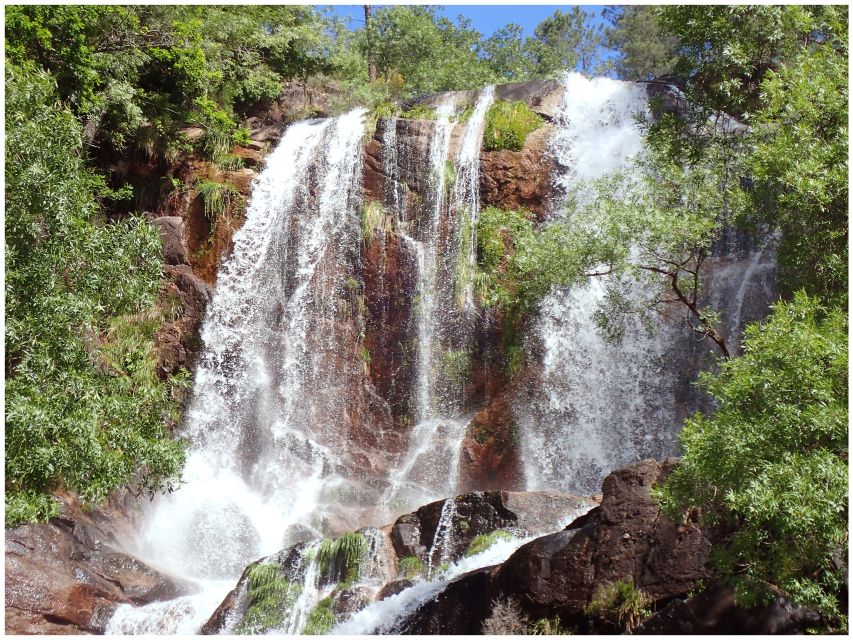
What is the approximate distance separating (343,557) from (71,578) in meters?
4.47

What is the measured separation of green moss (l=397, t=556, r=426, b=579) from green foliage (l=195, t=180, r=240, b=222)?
11490mm

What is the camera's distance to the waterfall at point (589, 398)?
59.6 feet

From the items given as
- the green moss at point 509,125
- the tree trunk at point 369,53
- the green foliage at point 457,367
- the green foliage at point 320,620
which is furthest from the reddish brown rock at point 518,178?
the tree trunk at point 369,53

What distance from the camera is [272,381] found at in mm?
19750

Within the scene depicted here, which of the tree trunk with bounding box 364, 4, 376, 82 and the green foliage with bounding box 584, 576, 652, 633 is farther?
the tree trunk with bounding box 364, 4, 376, 82

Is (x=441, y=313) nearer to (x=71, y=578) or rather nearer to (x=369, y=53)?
(x=71, y=578)

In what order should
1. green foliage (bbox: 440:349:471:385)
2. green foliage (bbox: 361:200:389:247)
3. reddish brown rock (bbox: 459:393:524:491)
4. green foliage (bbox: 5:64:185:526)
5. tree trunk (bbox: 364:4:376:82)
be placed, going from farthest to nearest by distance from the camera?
1. tree trunk (bbox: 364:4:376:82)
2. green foliage (bbox: 361:200:389:247)
3. green foliage (bbox: 440:349:471:385)
4. reddish brown rock (bbox: 459:393:524:491)
5. green foliage (bbox: 5:64:185:526)

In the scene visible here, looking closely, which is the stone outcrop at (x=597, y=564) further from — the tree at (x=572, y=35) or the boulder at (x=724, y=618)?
the tree at (x=572, y=35)

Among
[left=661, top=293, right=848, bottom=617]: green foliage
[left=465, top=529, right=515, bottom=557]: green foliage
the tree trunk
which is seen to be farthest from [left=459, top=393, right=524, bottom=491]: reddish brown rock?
the tree trunk

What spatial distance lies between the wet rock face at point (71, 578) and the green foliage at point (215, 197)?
883cm

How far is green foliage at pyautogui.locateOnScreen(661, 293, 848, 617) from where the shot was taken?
27.2 ft

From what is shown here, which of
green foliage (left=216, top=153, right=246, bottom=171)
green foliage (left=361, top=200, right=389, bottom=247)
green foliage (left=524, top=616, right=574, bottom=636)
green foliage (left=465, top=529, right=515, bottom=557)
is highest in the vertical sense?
green foliage (left=216, top=153, right=246, bottom=171)

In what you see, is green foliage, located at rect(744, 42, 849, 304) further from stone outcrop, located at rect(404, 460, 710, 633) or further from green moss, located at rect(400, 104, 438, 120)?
green moss, located at rect(400, 104, 438, 120)

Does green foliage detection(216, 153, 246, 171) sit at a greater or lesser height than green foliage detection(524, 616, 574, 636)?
greater
